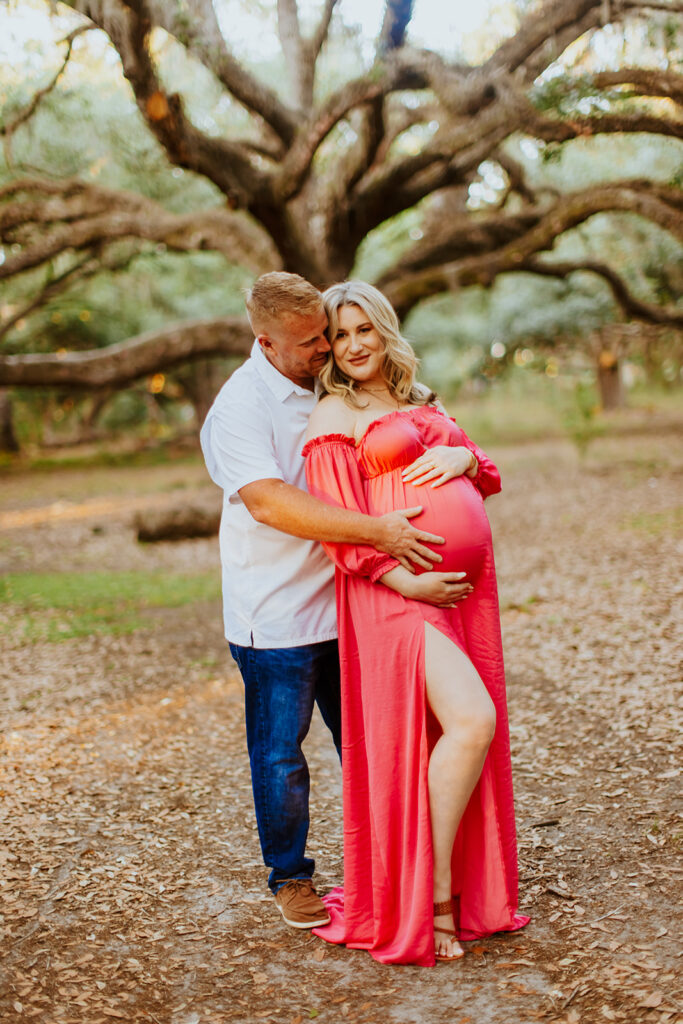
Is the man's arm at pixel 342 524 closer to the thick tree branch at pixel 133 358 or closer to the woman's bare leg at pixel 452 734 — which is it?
the woman's bare leg at pixel 452 734

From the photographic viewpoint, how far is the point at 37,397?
27.8m

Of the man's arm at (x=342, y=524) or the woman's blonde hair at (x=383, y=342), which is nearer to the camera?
the man's arm at (x=342, y=524)

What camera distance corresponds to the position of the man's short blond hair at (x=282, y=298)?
9.59ft

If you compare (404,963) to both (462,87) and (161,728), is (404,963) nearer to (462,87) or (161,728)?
(161,728)

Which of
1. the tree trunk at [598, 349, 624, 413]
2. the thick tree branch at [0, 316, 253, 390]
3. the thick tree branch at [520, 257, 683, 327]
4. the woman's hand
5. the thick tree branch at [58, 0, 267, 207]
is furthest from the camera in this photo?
the tree trunk at [598, 349, 624, 413]

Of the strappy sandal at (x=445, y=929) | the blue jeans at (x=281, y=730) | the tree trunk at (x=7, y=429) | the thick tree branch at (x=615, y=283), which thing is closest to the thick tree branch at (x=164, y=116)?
the thick tree branch at (x=615, y=283)

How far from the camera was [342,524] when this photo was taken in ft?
9.18

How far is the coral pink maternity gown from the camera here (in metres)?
2.83

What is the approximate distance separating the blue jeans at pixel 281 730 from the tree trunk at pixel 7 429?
23.7 m

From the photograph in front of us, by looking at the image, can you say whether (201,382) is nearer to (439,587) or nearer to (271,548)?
(271,548)

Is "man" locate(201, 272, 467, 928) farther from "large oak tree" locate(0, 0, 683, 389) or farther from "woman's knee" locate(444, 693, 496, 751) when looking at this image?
"large oak tree" locate(0, 0, 683, 389)

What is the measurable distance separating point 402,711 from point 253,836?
1.47 meters

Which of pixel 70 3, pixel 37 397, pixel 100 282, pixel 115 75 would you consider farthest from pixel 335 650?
pixel 37 397

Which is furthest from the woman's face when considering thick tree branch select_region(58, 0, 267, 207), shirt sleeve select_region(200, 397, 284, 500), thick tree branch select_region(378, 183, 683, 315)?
thick tree branch select_region(378, 183, 683, 315)
